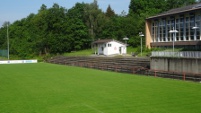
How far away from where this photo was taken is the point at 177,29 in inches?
2031

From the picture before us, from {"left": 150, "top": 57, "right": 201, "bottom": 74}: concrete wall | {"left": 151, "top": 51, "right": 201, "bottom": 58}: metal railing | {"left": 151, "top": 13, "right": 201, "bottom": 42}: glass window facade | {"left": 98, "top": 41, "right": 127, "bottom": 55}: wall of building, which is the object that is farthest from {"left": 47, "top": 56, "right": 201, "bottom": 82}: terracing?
{"left": 98, "top": 41, "right": 127, "bottom": 55}: wall of building

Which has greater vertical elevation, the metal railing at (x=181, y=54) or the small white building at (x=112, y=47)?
the small white building at (x=112, y=47)

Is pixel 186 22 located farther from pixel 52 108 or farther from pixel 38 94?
pixel 52 108

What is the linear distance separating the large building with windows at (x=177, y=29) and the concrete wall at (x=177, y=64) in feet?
22.7

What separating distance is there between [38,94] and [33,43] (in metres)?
73.5

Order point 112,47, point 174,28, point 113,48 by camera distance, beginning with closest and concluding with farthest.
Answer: point 174,28
point 112,47
point 113,48

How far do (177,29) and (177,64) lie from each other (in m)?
20.0

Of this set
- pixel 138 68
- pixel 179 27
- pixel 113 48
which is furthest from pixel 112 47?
pixel 138 68

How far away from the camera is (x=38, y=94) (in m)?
20.5

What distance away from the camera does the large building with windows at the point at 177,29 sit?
1853 inches

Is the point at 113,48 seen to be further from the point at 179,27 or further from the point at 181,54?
the point at 181,54

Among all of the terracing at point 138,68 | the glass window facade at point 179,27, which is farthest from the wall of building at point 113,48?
the terracing at point 138,68

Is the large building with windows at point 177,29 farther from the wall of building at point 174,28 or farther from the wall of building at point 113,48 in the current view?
the wall of building at point 113,48

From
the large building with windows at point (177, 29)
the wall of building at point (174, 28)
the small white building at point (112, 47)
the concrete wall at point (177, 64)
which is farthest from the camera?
the small white building at point (112, 47)
